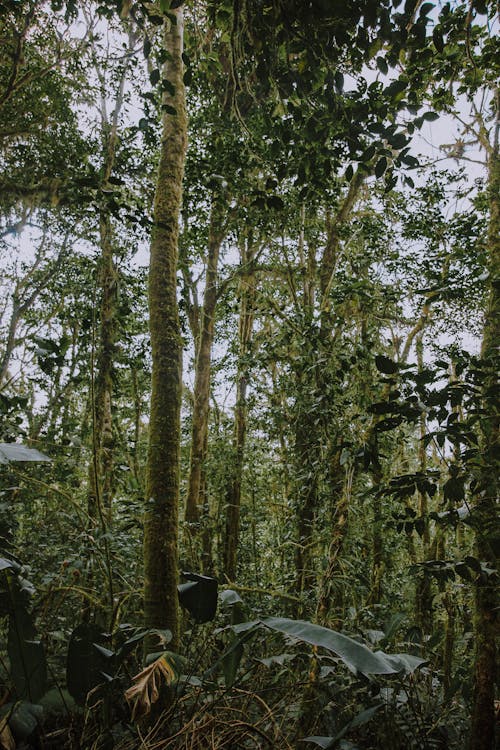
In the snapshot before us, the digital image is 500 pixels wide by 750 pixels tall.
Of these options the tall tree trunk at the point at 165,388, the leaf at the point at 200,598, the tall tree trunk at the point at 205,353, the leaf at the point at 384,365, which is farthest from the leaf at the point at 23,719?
the tall tree trunk at the point at 205,353

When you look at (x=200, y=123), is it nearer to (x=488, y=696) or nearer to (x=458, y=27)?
(x=458, y=27)

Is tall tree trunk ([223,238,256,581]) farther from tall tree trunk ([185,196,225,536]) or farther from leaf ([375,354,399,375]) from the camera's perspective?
leaf ([375,354,399,375])

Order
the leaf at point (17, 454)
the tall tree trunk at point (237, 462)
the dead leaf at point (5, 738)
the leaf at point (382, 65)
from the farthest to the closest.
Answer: the tall tree trunk at point (237, 462)
the leaf at point (382, 65)
the leaf at point (17, 454)
the dead leaf at point (5, 738)

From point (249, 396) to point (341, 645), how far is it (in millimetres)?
6256

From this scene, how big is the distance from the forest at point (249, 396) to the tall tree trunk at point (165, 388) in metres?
0.02

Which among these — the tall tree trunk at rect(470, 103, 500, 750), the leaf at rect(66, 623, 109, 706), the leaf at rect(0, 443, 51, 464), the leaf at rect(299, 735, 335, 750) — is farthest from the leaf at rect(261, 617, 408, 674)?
the tall tree trunk at rect(470, 103, 500, 750)

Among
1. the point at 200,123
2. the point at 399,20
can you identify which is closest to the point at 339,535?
the point at 399,20

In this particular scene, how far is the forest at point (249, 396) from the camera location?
1.99 metres

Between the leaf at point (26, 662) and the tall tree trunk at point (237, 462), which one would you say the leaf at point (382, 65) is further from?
the tall tree trunk at point (237, 462)

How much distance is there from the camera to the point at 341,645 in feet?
5.18

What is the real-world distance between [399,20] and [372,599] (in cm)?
622

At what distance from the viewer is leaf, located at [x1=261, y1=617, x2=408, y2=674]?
1.47 m

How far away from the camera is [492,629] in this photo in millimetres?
2762

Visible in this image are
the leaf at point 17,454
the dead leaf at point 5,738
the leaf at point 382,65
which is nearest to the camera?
the dead leaf at point 5,738
